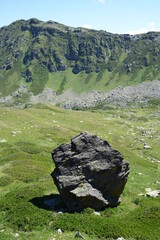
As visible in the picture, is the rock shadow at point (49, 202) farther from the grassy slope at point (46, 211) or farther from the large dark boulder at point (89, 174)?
the large dark boulder at point (89, 174)

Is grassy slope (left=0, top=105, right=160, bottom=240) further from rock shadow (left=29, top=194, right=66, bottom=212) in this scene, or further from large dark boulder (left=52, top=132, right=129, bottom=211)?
large dark boulder (left=52, top=132, right=129, bottom=211)

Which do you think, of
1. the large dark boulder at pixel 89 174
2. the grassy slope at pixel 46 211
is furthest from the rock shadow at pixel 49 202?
the large dark boulder at pixel 89 174

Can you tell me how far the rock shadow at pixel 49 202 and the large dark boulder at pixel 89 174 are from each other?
81cm

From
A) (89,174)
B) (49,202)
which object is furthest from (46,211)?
(89,174)

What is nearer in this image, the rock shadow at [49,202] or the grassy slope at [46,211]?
the grassy slope at [46,211]

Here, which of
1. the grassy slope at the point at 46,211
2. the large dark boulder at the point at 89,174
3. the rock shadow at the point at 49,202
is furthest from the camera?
the rock shadow at the point at 49,202

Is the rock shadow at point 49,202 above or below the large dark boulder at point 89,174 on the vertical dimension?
below

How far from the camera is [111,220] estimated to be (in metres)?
20.5

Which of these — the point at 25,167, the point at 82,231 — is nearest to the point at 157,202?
the point at 82,231

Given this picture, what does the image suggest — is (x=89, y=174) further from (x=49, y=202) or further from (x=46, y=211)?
(x=46, y=211)

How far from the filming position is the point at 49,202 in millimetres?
23703

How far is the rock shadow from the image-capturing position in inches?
893

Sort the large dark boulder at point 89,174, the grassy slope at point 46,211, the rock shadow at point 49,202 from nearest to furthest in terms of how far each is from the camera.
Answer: the grassy slope at point 46,211
the large dark boulder at point 89,174
the rock shadow at point 49,202

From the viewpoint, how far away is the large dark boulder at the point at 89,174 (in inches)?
882
